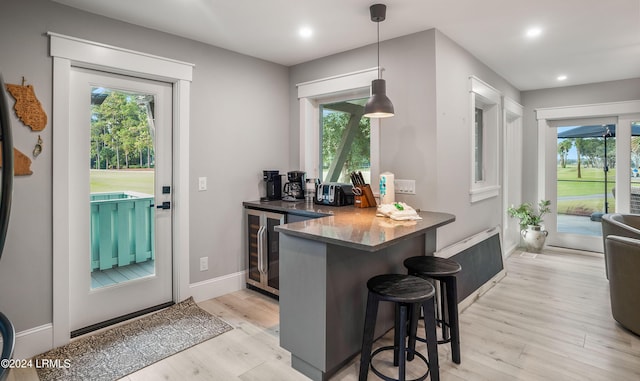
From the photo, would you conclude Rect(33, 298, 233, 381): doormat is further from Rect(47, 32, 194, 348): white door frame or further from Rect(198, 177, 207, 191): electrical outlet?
Rect(198, 177, 207, 191): electrical outlet

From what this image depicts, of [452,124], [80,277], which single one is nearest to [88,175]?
[80,277]

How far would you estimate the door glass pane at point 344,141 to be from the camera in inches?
140

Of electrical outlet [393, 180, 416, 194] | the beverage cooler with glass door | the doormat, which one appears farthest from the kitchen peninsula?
the beverage cooler with glass door

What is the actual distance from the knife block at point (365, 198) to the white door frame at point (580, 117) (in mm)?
3665

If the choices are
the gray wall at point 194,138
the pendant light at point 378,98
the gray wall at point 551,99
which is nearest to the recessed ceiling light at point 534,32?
the pendant light at point 378,98

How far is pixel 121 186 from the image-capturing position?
2826mm

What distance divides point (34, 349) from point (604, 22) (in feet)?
16.1

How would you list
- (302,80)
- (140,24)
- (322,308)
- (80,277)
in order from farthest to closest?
(302,80) → (140,24) → (80,277) → (322,308)

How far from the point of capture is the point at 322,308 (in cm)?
199

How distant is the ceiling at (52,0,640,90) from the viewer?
8.11 ft

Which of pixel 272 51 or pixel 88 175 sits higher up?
pixel 272 51

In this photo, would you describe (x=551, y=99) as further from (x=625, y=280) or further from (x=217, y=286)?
(x=217, y=286)

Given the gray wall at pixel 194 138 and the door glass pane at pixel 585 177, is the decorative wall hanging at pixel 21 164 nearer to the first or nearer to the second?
the gray wall at pixel 194 138

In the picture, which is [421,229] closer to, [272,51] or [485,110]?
[272,51]
